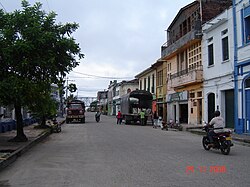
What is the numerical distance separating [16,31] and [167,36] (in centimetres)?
2861

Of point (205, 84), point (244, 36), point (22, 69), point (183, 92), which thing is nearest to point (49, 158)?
point (22, 69)

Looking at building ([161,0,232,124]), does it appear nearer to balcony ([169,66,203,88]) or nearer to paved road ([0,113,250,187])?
balcony ([169,66,203,88])

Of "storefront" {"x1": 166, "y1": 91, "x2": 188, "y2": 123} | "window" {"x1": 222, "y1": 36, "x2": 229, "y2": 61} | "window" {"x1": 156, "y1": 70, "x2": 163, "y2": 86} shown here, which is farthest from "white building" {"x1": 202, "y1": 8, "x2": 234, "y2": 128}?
"window" {"x1": 156, "y1": 70, "x2": 163, "y2": 86}

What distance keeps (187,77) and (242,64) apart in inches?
389

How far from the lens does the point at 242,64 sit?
67.2ft

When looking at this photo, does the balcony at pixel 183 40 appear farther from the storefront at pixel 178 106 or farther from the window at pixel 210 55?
the storefront at pixel 178 106

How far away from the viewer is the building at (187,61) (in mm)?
29016

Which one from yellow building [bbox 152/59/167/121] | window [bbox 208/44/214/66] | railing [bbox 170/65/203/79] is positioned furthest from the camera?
yellow building [bbox 152/59/167/121]

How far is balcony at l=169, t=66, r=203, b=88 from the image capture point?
92.7 feet

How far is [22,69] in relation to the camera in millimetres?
13695

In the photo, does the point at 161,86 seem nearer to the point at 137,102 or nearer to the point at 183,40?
the point at 137,102

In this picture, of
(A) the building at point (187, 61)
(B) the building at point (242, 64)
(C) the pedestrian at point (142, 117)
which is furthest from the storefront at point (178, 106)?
(B) the building at point (242, 64)

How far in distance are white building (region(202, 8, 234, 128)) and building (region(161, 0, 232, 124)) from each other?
1.28 meters

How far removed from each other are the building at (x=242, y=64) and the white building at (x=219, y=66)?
0.96m
